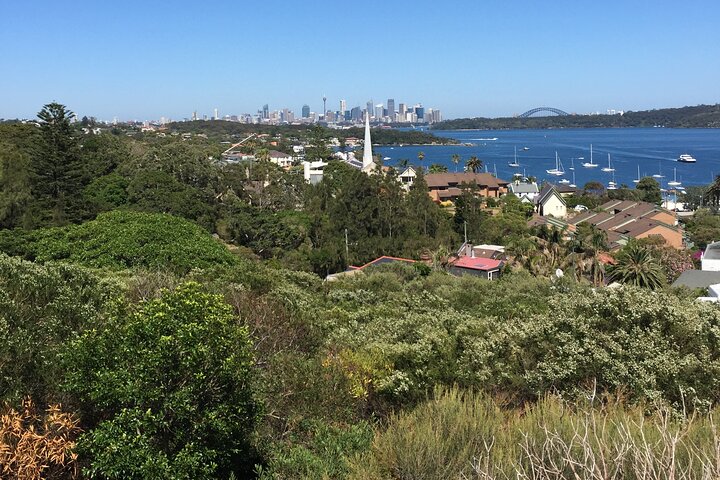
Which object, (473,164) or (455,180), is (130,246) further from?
(473,164)

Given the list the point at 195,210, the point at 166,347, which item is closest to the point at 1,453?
the point at 166,347

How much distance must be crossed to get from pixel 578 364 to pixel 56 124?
24.1 meters

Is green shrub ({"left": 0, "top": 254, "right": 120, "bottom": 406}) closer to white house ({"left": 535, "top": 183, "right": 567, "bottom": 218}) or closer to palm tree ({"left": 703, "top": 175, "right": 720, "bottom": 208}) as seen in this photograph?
white house ({"left": 535, "top": 183, "right": 567, "bottom": 218})

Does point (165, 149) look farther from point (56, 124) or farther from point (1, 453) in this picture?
point (1, 453)

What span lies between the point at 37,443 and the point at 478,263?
20837mm

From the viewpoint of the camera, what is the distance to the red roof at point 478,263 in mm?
23953

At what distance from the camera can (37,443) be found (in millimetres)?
5074

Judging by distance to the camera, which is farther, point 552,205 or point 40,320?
point 552,205

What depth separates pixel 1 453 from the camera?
4879 millimetres

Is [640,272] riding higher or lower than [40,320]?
lower

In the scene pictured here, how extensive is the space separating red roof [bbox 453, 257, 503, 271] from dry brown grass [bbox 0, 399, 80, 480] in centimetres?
1967

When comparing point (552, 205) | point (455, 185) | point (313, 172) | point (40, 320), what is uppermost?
point (40, 320)

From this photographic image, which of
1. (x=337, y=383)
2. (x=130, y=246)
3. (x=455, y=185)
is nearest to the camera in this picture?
(x=337, y=383)

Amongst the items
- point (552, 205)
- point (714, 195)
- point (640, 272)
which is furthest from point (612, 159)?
point (640, 272)
